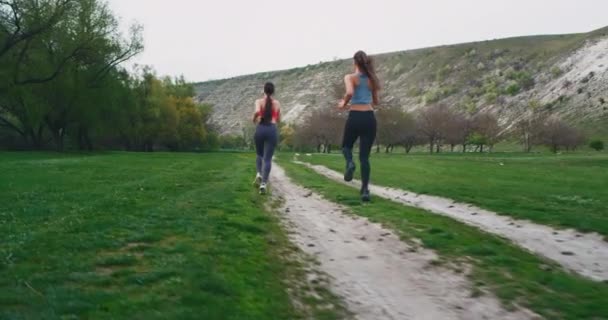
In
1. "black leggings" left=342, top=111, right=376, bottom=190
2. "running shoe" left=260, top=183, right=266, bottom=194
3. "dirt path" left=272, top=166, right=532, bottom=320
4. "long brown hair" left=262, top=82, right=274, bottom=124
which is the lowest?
"dirt path" left=272, top=166, right=532, bottom=320

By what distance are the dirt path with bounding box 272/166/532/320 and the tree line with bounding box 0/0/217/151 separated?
1709 inches

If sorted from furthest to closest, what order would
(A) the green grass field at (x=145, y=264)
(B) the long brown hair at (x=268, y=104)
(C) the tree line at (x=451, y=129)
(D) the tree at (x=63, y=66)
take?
1. (C) the tree line at (x=451, y=129)
2. (D) the tree at (x=63, y=66)
3. (B) the long brown hair at (x=268, y=104)
4. (A) the green grass field at (x=145, y=264)

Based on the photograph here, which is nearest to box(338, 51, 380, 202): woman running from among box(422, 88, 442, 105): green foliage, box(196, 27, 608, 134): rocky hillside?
box(196, 27, 608, 134): rocky hillside

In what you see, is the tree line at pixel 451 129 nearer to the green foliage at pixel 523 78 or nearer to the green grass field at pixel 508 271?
the green foliage at pixel 523 78

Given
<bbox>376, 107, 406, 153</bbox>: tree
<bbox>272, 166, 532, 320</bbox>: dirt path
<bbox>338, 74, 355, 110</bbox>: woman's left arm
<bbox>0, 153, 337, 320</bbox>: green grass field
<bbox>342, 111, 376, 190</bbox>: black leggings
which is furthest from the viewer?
<bbox>376, 107, 406, 153</bbox>: tree

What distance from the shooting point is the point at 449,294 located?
17.3 feet

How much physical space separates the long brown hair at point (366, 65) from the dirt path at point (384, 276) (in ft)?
9.69

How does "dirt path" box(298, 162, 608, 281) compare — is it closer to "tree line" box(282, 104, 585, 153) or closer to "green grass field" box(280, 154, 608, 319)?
"green grass field" box(280, 154, 608, 319)

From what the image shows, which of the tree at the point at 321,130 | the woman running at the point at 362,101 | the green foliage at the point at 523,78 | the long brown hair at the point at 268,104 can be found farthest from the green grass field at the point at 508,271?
the green foliage at the point at 523,78

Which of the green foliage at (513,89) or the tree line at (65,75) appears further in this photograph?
the green foliage at (513,89)

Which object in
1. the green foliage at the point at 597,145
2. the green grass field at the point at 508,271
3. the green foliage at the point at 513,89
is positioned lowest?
the green grass field at the point at 508,271

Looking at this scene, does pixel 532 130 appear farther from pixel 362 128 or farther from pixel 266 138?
pixel 362 128

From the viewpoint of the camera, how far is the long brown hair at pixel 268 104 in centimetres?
1271

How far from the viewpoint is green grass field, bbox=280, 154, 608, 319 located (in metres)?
4.83
